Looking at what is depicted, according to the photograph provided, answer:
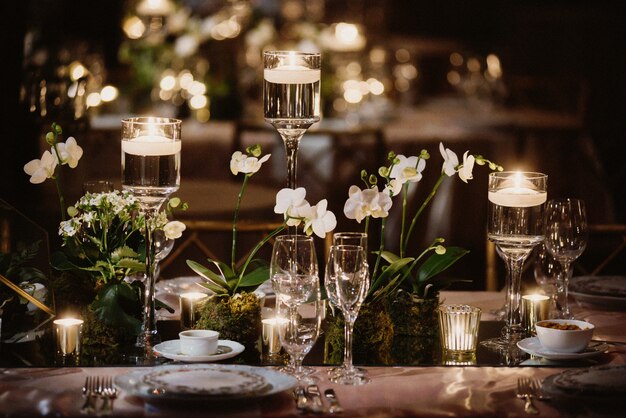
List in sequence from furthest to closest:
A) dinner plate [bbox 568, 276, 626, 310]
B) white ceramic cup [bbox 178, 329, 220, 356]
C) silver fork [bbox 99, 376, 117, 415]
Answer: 1. dinner plate [bbox 568, 276, 626, 310]
2. white ceramic cup [bbox 178, 329, 220, 356]
3. silver fork [bbox 99, 376, 117, 415]

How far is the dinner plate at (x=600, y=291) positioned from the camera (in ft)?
7.82

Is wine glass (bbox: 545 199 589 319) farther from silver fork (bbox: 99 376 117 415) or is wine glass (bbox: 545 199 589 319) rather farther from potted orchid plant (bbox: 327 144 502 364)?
silver fork (bbox: 99 376 117 415)

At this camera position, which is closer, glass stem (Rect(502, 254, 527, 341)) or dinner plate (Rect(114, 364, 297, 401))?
dinner plate (Rect(114, 364, 297, 401))

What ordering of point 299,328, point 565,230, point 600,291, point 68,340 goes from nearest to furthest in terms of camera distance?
point 299,328 → point 68,340 → point 565,230 → point 600,291

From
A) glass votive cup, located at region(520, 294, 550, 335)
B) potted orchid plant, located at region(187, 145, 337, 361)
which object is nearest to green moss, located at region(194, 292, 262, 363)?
potted orchid plant, located at region(187, 145, 337, 361)

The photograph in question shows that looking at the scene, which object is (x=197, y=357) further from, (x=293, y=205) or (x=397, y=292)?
(x=397, y=292)

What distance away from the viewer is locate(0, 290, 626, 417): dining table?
1590 mm

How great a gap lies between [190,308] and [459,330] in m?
0.51

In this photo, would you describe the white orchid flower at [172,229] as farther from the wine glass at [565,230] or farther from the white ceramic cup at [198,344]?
the wine glass at [565,230]

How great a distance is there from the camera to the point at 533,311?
6.92 feet

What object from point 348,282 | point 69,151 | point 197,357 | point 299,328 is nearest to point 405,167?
point 348,282

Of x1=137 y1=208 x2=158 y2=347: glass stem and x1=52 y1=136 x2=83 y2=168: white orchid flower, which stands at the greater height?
x1=52 y1=136 x2=83 y2=168: white orchid flower

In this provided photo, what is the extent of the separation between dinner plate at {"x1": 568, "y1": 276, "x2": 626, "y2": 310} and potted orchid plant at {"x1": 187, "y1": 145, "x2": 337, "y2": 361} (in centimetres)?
78

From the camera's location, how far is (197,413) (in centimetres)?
157
